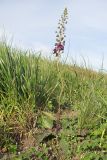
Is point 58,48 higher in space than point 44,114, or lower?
higher

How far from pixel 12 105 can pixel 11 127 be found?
293mm

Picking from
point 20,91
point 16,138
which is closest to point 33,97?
point 20,91

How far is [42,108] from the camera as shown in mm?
5734

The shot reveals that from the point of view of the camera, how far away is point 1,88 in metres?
5.67

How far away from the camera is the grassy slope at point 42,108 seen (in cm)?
496

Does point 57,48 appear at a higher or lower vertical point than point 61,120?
higher

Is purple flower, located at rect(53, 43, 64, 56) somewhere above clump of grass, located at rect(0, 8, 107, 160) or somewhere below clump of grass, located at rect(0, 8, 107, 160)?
above

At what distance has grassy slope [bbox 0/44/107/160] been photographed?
16.3 feet

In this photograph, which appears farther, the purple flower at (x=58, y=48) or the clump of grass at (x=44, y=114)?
the purple flower at (x=58, y=48)

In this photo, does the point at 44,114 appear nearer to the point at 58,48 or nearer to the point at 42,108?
the point at 42,108

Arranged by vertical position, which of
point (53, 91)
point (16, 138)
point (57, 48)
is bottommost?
point (16, 138)

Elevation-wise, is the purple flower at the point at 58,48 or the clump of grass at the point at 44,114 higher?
the purple flower at the point at 58,48

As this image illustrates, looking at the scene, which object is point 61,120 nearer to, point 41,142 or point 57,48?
point 41,142

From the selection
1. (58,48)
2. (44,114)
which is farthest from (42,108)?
(58,48)
